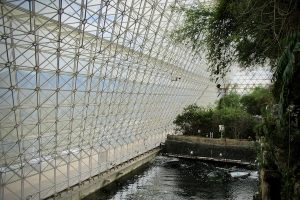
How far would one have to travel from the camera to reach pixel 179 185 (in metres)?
25.3

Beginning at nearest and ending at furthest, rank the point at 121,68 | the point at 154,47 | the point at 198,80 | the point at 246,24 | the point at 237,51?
the point at 246,24, the point at 237,51, the point at 121,68, the point at 154,47, the point at 198,80

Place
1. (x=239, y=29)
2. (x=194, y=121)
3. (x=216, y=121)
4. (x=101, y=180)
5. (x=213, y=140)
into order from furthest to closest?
(x=194, y=121)
(x=216, y=121)
(x=213, y=140)
(x=101, y=180)
(x=239, y=29)

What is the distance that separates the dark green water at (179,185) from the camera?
73.3 feet

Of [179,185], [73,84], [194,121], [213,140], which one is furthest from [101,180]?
[194,121]

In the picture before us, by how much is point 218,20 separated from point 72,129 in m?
12.0

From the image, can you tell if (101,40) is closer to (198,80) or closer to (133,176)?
(133,176)

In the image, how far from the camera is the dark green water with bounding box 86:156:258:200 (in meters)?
22.3

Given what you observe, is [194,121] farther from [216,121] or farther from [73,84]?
[73,84]

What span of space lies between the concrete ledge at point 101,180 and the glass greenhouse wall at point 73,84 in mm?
403

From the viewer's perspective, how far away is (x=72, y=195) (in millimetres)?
19953

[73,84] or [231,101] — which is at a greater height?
[231,101]

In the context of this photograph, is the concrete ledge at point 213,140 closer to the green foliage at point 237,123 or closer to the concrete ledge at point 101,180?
the green foliage at point 237,123

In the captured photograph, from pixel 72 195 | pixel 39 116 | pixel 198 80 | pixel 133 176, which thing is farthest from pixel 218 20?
pixel 198 80

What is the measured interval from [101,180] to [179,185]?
562 cm
